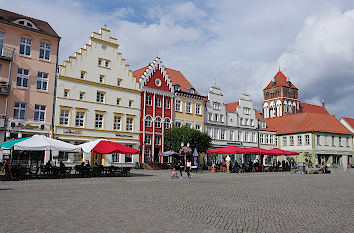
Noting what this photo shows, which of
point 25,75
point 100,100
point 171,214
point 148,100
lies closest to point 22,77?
point 25,75

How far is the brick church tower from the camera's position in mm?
99506

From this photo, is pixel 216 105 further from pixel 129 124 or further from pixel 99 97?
pixel 99 97

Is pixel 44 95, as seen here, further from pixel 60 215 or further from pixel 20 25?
pixel 60 215

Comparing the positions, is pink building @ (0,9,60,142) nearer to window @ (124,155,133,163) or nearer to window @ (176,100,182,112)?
window @ (124,155,133,163)

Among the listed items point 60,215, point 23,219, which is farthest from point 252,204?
point 23,219

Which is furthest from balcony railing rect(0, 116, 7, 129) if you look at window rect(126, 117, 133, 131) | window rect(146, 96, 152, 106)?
window rect(146, 96, 152, 106)

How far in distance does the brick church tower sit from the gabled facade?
63.4m

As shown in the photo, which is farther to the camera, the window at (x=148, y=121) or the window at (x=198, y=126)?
the window at (x=198, y=126)

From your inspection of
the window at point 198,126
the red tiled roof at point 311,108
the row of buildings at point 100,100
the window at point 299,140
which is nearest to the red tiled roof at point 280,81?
the red tiled roof at point 311,108

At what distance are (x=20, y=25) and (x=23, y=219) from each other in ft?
98.1

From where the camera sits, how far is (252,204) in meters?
11.3

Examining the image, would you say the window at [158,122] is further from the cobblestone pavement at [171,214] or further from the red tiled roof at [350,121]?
the red tiled roof at [350,121]

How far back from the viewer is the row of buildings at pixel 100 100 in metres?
32.3

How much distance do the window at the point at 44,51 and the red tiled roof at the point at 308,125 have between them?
143 feet
